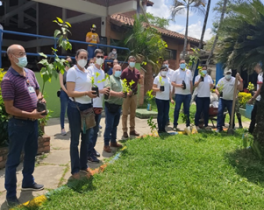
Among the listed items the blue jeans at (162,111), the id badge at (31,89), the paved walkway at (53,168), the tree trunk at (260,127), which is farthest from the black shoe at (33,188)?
the tree trunk at (260,127)

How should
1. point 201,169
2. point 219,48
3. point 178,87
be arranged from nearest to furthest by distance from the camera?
point 201,169
point 219,48
point 178,87

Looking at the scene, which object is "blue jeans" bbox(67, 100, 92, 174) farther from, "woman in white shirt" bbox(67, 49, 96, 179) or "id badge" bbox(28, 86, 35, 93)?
"id badge" bbox(28, 86, 35, 93)

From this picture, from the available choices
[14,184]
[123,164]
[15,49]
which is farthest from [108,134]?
[15,49]

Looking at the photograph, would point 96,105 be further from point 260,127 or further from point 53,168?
point 260,127

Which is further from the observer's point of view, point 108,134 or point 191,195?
point 108,134

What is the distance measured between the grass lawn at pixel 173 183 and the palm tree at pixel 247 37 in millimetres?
905

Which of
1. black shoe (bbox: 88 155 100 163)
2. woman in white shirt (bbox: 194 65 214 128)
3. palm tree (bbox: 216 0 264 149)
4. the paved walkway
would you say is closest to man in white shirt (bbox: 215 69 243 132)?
woman in white shirt (bbox: 194 65 214 128)

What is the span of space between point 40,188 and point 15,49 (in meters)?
1.91

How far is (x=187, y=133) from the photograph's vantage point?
6234mm

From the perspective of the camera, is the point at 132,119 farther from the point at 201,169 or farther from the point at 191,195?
the point at 191,195

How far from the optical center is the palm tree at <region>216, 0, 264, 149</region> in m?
4.31

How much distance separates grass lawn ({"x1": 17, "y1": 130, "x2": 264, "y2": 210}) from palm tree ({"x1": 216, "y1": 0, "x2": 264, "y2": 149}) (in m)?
0.91

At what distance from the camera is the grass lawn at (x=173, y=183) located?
294 cm

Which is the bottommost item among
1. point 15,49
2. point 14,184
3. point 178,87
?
point 14,184
